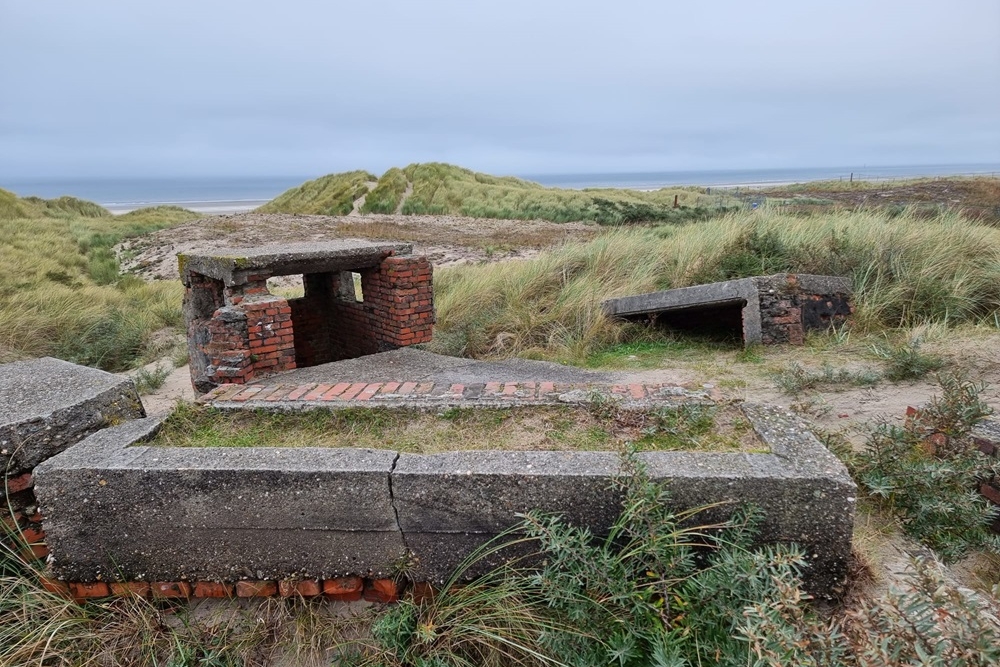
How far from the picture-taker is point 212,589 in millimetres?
2760

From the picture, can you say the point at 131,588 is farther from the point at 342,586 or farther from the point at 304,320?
the point at 304,320

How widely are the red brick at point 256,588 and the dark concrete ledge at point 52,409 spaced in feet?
4.21

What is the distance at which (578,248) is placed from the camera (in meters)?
9.48

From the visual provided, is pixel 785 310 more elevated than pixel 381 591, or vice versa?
pixel 785 310

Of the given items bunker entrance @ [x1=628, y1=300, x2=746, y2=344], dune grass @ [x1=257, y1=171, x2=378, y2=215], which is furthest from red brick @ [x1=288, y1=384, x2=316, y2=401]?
dune grass @ [x1=257, y1=171, x2=378, y2=215]

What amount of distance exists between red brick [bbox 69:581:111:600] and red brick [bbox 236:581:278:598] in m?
0.65

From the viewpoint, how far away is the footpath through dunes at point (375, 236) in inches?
643

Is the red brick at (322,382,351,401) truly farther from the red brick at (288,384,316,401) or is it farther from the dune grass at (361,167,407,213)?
the dune grass at (361,167,407,213)

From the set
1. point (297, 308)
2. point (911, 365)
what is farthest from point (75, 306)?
point (911, 365)

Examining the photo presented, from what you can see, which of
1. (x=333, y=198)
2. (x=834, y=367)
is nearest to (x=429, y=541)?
(x=834, y=367)

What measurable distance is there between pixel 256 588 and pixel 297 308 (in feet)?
15.7

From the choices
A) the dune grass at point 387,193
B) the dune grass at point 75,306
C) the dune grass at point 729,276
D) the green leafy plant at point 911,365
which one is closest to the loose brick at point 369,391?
the dune grass at point 729,276

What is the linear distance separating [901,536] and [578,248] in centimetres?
706

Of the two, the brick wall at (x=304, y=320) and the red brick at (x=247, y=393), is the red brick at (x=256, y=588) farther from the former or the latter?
the brick wall at (x=304, y=320)
